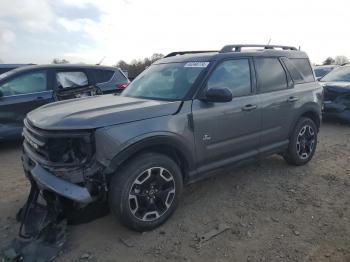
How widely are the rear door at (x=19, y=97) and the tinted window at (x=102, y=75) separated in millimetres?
1144

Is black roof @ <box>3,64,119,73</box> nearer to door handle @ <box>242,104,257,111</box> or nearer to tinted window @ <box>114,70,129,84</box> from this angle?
tinted window @ <box>114,70,129,84</box>

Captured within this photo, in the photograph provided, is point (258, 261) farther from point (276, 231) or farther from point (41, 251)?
point (41, 251)

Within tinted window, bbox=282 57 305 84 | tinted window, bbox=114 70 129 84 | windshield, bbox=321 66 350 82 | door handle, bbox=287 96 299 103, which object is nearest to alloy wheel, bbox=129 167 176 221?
door handle, bbox=287 96 299 103

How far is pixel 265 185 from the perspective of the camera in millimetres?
4969

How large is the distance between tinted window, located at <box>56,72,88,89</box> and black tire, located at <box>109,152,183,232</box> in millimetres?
4488

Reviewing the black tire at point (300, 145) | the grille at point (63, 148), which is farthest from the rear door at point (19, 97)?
the black tire at point (300, 145)

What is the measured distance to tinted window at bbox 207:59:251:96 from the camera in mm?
4332

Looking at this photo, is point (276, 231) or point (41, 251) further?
point (276, 231)

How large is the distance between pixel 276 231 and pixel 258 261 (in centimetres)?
60

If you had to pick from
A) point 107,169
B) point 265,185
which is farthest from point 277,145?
point 107,169

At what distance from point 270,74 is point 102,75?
168 inches

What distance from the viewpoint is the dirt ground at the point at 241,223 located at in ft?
11.0

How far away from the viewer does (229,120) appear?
4312 millimetres

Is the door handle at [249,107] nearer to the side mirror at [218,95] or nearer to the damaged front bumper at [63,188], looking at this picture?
the side mirror at [218,95]
